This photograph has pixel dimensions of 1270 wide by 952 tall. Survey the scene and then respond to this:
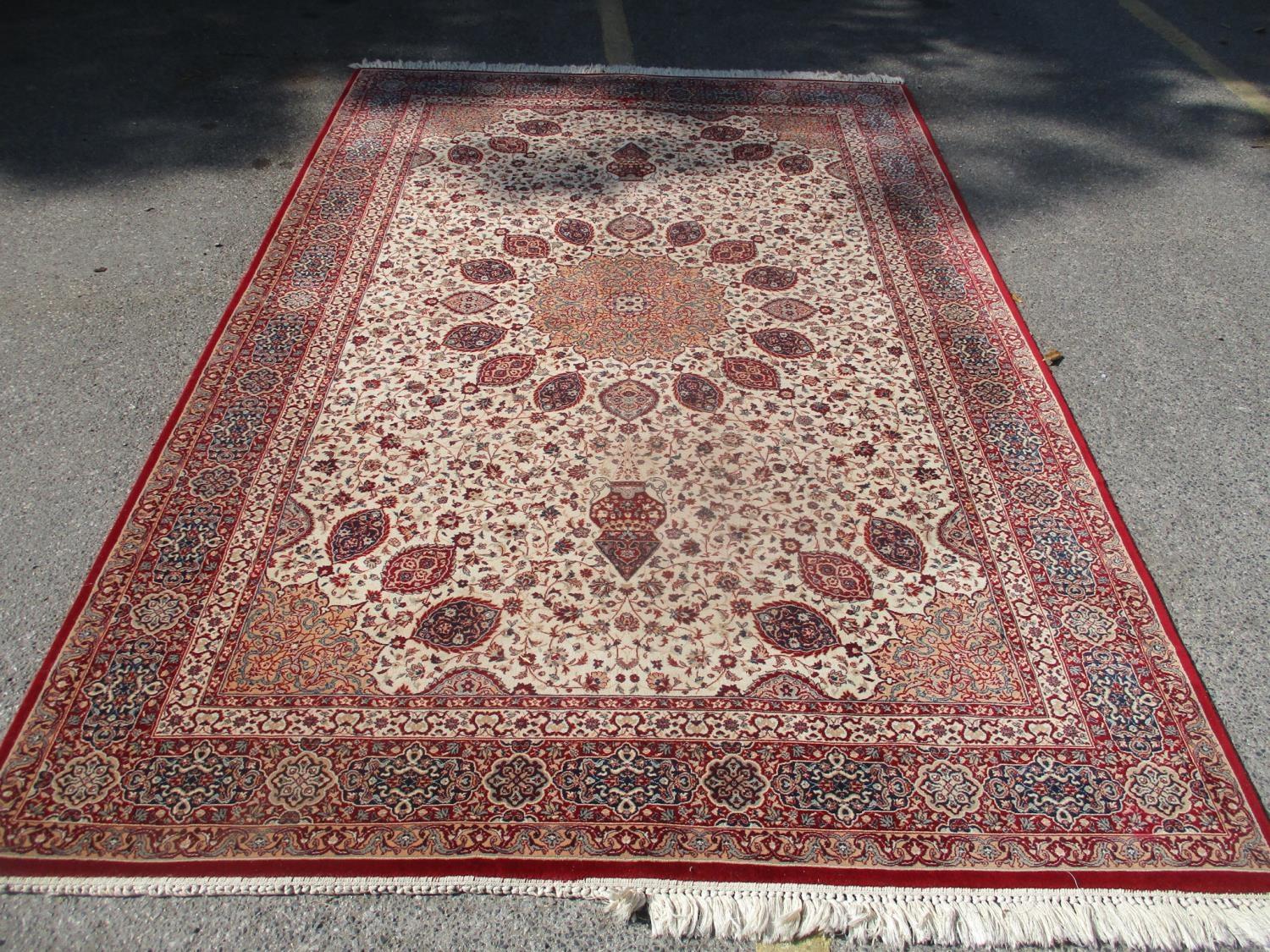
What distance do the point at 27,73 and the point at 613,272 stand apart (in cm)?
252

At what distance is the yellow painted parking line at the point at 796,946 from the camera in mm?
1338

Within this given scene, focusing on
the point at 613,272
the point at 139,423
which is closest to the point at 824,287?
the point at 613,272

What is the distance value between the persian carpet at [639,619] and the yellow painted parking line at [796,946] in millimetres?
19

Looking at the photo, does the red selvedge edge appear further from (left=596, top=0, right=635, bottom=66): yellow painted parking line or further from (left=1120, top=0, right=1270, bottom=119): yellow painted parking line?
(left=1120, top=0, right=1270, bottom=119): yellow painted parking line

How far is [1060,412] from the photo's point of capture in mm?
2207

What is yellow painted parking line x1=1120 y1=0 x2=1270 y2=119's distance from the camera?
3666 mm

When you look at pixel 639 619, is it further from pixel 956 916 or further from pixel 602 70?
pixel 602 70

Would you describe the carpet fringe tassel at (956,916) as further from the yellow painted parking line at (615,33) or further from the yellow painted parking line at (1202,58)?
the yellow painted parking line at (1202,58)

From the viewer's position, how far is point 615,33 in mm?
3904

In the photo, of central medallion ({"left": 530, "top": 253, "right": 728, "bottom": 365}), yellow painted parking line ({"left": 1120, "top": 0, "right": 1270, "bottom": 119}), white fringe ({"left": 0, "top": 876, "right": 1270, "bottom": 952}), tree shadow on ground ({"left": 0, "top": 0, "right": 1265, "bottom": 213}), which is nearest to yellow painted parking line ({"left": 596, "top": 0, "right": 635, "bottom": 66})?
tree shadow on ground ({"left": 0, "top": 0, "right": 1265, "bottom": 213})

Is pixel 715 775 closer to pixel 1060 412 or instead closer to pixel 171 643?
pixel 171 643

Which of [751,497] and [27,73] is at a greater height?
[27,73]

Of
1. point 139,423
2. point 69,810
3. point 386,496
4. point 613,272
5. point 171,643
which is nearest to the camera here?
point 69,810

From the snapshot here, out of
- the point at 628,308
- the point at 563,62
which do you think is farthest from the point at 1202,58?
the point at 628,308
